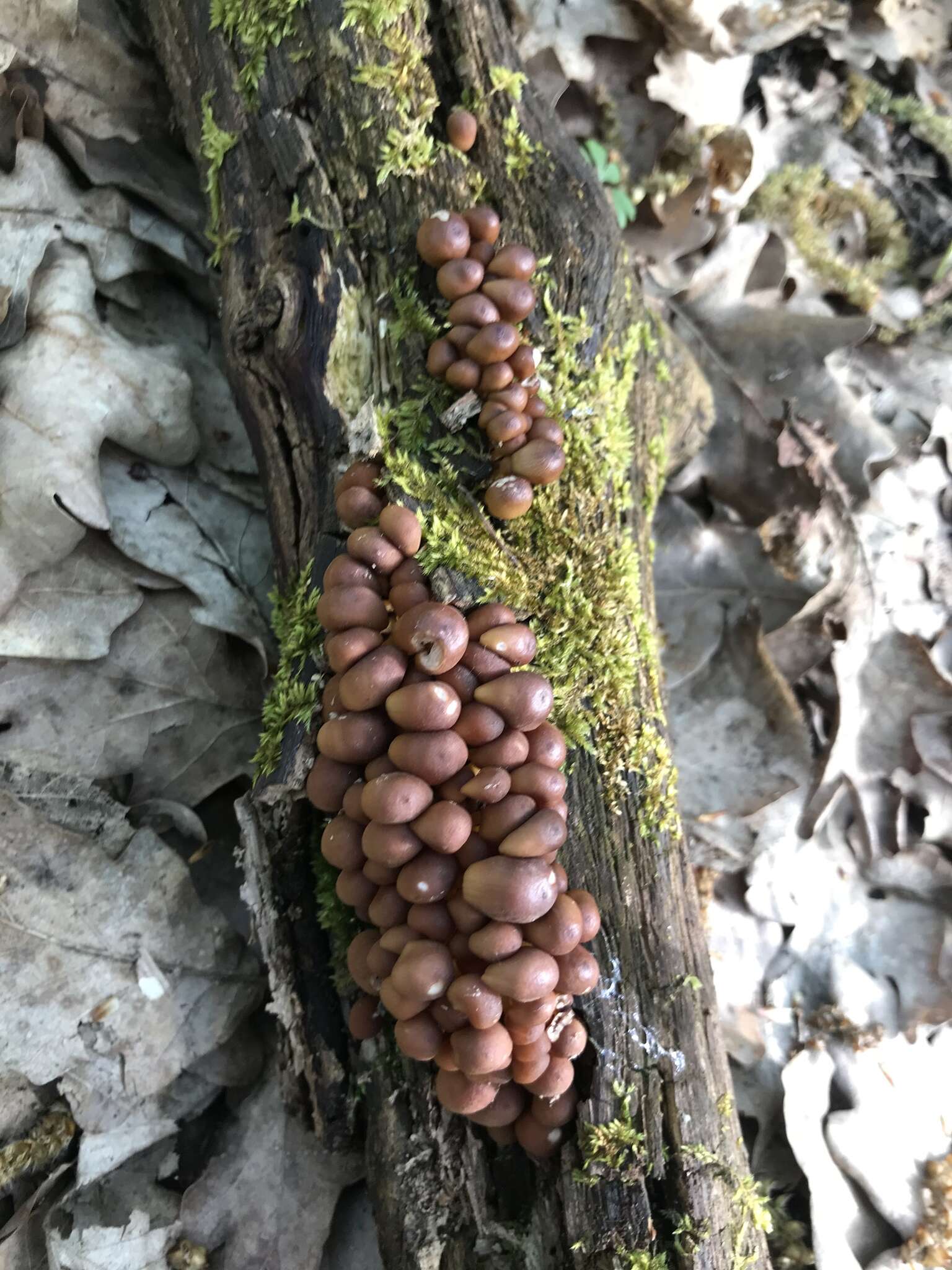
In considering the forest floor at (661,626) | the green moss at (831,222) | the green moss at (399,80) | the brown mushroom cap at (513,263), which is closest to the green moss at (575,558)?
the brown mushroom cap at (513,263)

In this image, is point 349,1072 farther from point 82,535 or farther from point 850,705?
point 850,705

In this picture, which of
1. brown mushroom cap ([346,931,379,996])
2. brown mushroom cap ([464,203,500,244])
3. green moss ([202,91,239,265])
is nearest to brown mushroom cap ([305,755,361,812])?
brown mushroom cap ([346,931,379,996])

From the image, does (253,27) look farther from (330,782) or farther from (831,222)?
(831,222)

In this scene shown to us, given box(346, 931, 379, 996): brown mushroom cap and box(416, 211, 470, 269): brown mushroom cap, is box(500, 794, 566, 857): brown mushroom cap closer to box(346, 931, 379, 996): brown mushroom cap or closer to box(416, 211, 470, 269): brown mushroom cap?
box(346, 931, 379, 996): brown mushroom cap

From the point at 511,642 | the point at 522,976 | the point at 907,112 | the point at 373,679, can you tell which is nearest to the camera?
the point at 522,976

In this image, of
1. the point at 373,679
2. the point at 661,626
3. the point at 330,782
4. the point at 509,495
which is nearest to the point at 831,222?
the point at 661,626

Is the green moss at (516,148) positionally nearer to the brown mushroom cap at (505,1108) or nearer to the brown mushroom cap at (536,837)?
the brown mushroom cap at (536,837)
